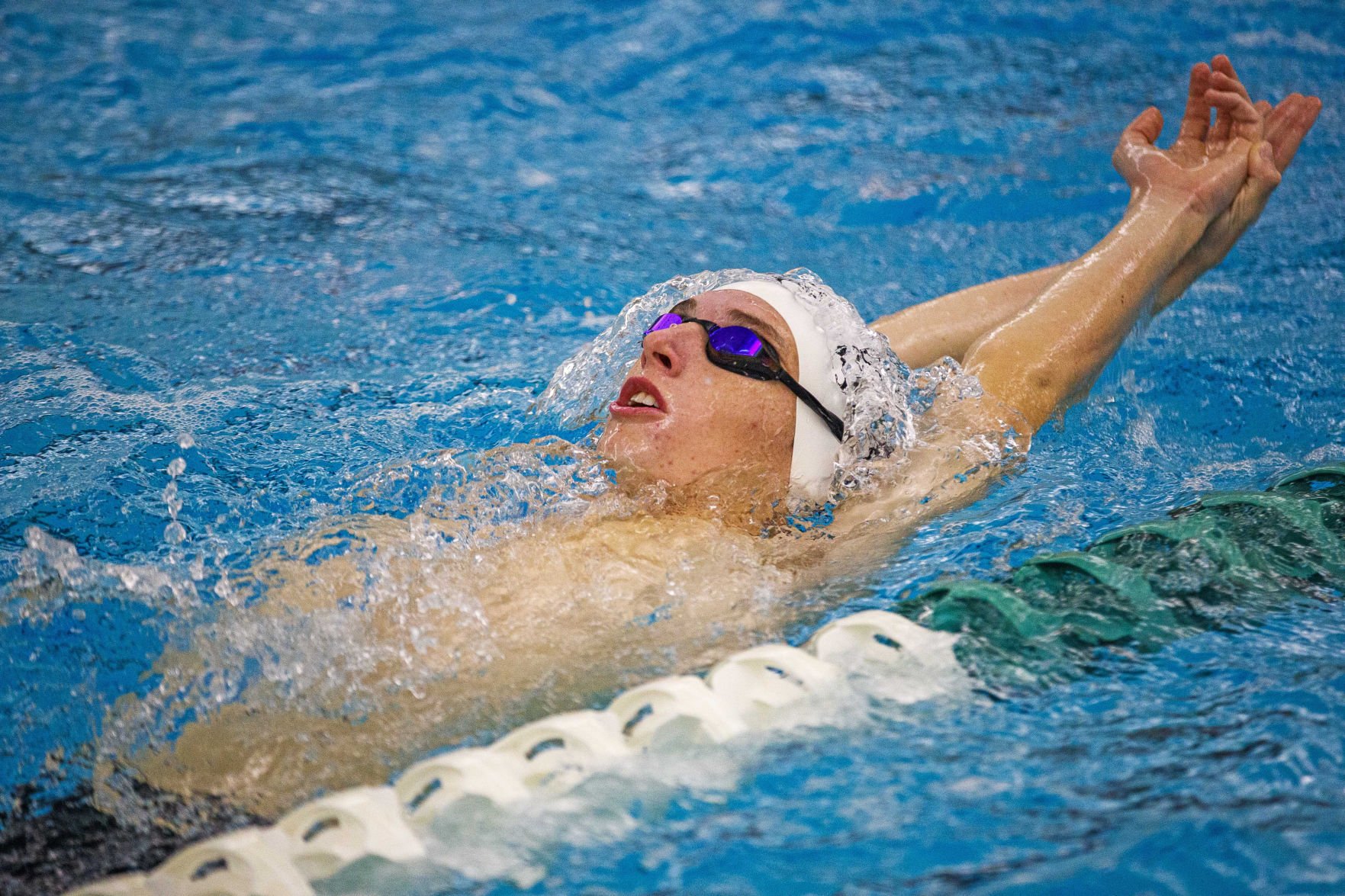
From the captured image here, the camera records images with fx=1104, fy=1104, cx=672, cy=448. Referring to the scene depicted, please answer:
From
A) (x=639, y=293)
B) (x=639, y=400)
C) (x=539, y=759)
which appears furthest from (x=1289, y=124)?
(x=539, y=759)

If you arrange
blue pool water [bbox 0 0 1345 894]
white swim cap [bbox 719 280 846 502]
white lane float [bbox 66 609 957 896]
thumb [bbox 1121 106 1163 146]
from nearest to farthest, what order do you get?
white lane float [bbox 66 609 957 896] < blue pool water [bbox 0 0 1345 894] < white swim cap [bbox 719 280 846 502] < thumb [bbox 1121 106 1163 146]

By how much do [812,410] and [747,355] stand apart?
213mm

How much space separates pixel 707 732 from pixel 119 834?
0.98 metres

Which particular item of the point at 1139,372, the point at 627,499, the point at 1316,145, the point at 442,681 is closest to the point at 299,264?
the point at 627,499

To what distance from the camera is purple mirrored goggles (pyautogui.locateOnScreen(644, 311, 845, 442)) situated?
8.64ft

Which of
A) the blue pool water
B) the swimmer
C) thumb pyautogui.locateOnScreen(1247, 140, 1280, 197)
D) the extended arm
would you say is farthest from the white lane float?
thumb pyautogui.locateOnScreen(1247, 140, 1280, 197)

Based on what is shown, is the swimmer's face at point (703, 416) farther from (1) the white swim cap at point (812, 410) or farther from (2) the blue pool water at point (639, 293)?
(2) the blue pool water at point (639, 293)

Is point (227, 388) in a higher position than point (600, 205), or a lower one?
lower

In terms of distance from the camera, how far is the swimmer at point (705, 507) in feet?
6.65

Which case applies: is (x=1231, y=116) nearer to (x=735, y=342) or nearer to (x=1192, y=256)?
(x=1192, y=256)

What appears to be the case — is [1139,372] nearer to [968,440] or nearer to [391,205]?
[968,440]

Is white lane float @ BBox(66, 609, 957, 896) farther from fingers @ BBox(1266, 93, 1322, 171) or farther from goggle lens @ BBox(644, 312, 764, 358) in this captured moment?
fingers @ BBox(1266, 93, 1322, 171)

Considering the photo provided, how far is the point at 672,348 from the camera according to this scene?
263cm

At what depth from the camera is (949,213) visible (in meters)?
5.08
